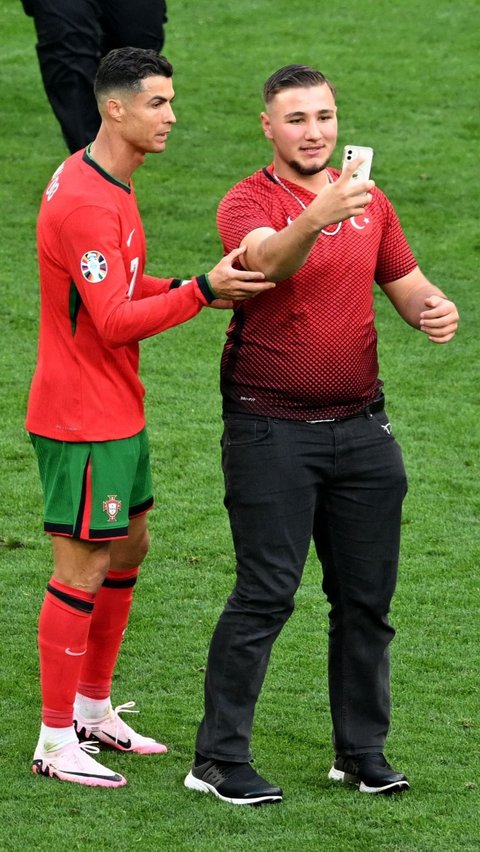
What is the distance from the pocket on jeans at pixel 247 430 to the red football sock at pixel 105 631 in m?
0.69

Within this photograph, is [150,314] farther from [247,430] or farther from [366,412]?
[366,412]

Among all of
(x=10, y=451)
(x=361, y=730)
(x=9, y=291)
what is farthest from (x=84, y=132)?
(x=361, y=730)

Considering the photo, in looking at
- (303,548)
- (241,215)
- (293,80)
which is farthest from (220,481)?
(293,80)

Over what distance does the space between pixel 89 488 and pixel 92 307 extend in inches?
21.5

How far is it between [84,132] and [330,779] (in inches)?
221

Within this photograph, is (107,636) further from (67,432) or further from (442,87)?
(442,87)

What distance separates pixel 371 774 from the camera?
454 centimetres

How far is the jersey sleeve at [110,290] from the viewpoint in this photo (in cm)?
426

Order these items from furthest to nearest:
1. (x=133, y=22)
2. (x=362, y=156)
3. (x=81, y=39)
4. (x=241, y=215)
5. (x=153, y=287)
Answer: (x=133, y=22) → (x=81, y=39) → (x=153, y=287) → (x=241, y=215) → (x=362, y=156)

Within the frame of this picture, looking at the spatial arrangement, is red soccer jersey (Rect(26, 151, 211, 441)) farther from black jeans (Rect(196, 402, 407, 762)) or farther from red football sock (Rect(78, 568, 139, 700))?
red football sock (Rect(78, 568, 139, 700))

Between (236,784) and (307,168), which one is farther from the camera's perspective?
(236,784)

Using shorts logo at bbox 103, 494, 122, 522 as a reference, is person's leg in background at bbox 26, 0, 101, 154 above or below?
above

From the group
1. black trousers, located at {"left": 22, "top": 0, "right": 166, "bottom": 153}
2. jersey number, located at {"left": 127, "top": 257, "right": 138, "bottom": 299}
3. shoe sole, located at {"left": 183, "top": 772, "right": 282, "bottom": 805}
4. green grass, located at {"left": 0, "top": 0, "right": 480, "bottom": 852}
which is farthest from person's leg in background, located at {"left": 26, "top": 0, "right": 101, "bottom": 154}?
shoe sole, located at {"left": 183, "top": 772, "right": 282, "bottom": 805}

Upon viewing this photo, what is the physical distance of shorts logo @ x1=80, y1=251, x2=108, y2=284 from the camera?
430 cm
